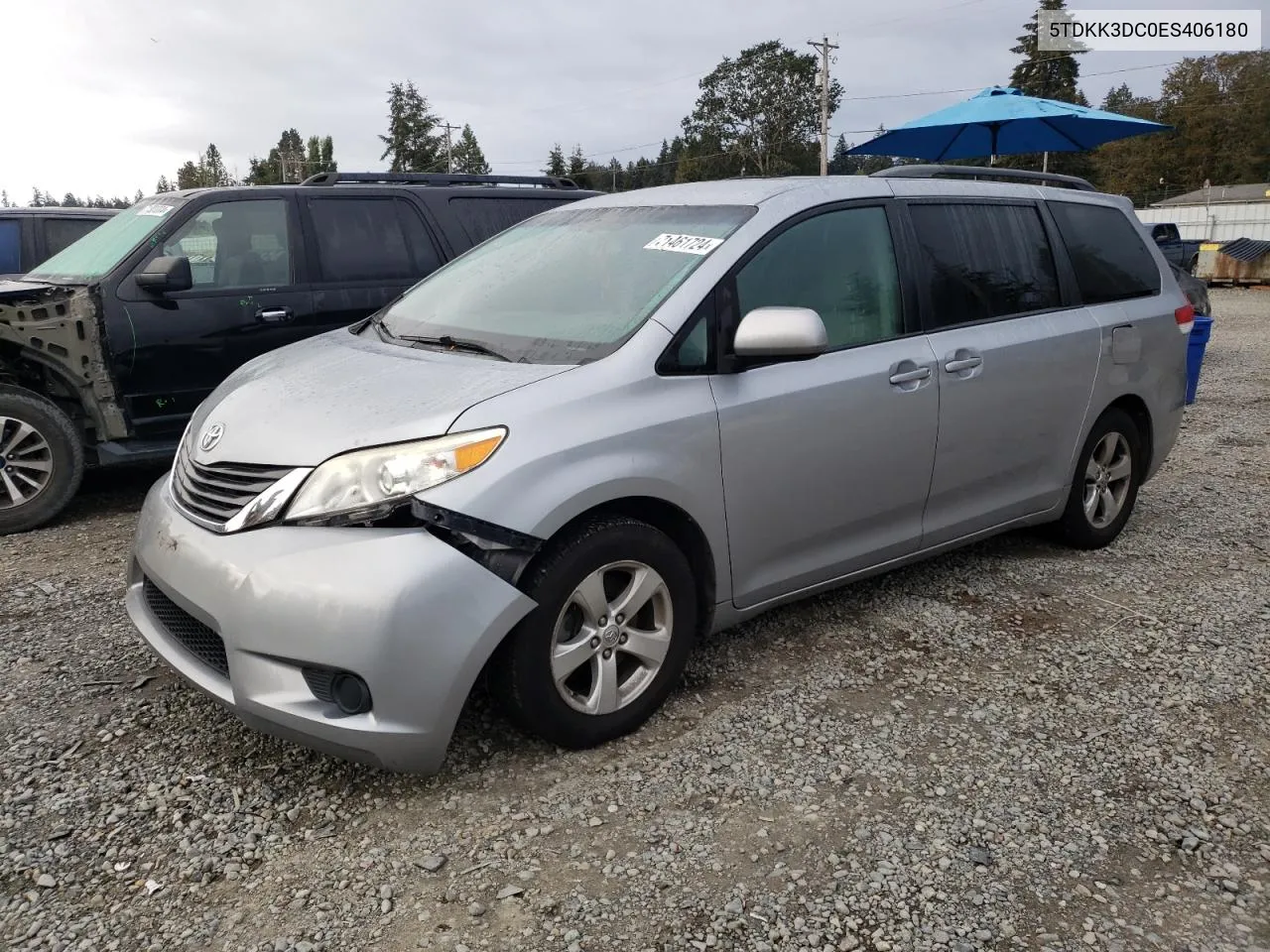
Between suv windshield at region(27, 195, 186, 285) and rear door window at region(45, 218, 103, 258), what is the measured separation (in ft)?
6.81

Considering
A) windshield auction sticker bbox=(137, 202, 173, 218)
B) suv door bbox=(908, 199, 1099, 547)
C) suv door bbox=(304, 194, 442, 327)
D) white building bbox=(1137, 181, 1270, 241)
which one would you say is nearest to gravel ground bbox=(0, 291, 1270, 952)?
suv door bbox=(908, 199, 1099, 547)

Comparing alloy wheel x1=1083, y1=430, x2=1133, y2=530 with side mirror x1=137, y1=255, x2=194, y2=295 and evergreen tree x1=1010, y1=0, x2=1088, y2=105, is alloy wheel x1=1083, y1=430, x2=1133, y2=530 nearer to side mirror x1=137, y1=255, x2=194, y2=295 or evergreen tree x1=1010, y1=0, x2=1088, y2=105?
side mirror x1=137, y1=255, x2=194, y2=295

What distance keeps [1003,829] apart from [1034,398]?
6.99 ft

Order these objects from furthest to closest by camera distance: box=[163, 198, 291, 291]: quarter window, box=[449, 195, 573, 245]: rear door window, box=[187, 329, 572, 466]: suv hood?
1. box=[449, 195, 573, 245]: rear door window
2. box=[163, 198, 291, 291]: quarter window
3. box=[187, 329, 572, 466]: suv hood

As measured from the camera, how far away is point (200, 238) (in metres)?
5.70

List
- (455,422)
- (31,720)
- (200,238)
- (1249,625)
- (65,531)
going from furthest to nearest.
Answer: (200,238)
(65,531)
(1249,625)
(31,720)
(455,422)

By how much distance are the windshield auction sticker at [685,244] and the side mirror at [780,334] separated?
32 cm

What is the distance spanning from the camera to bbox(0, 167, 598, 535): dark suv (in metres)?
5.22

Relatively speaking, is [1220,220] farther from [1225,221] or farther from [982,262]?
[982,262]

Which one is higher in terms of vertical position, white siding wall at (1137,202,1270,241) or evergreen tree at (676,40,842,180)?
evergreen tree at (676,40,842,180)

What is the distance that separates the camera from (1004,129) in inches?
427

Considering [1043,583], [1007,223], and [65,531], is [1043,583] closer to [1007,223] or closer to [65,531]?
[1007,223]

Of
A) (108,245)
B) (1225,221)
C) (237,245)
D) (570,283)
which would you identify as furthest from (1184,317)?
(1225,221)

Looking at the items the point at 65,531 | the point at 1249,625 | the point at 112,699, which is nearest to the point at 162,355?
the point at 65,531
